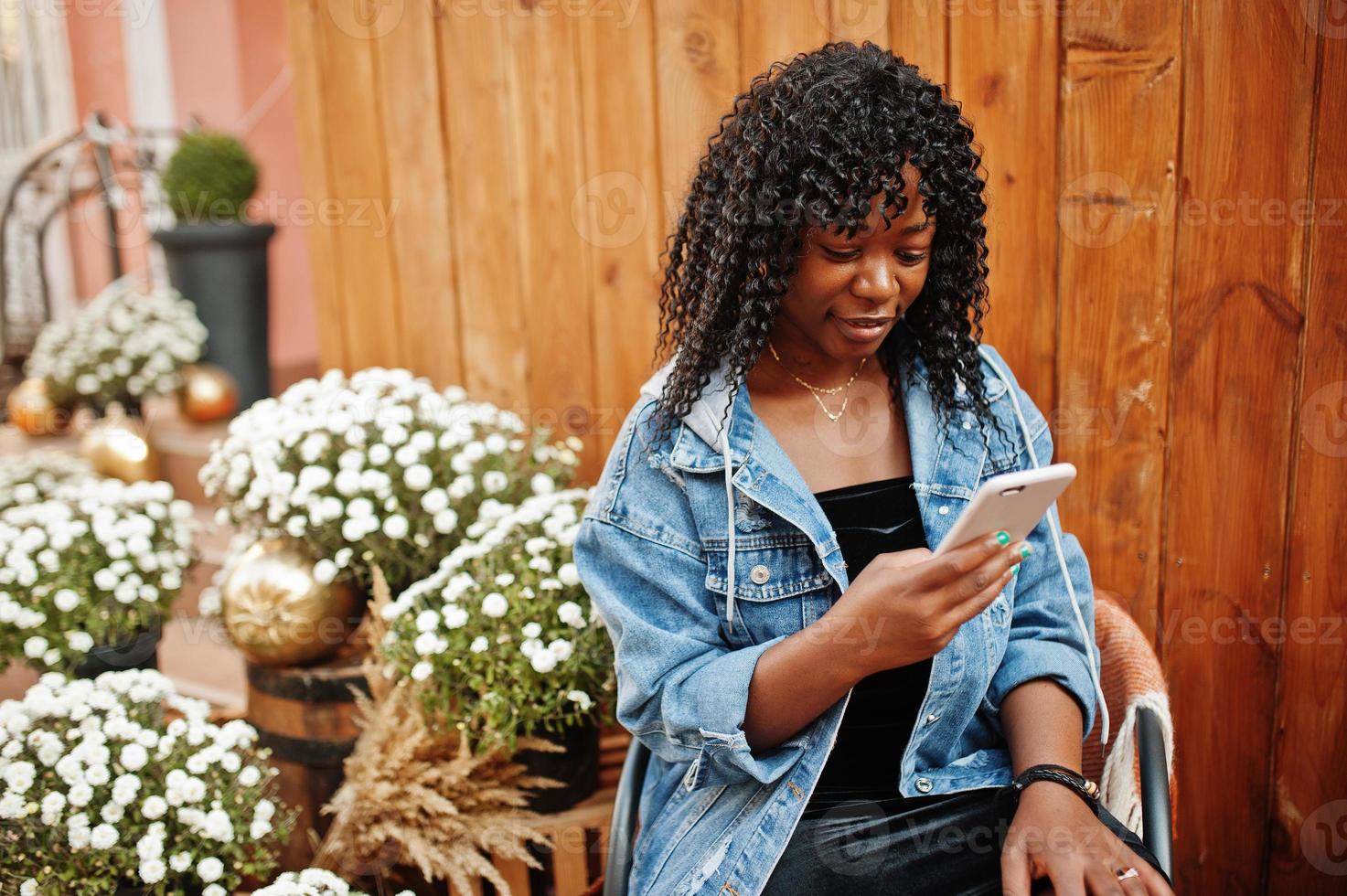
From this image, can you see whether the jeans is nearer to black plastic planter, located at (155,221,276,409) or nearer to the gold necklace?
the gold necklace

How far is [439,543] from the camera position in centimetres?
236

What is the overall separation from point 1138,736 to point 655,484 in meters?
0.77

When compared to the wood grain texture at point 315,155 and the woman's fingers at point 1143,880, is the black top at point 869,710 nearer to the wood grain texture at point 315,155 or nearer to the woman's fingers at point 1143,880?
the woman's fingers at point 1143,880

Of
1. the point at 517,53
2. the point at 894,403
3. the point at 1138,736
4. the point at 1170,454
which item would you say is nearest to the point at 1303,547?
the point at 1170,454

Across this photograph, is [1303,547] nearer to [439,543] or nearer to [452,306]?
[439,543]

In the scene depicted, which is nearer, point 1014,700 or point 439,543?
point 1014,700

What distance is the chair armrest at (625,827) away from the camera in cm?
165

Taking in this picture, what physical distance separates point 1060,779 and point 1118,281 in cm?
89

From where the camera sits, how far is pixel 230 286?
4648 millimetres

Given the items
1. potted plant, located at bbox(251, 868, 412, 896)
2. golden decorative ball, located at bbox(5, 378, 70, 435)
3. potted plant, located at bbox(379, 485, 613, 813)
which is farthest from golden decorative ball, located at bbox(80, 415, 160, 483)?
potted plant, located at bbox(251, 868, 412, 896)

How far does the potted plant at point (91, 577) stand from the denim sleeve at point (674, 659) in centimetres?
143

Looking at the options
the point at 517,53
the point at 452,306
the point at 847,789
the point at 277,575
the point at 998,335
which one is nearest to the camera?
the point at 847,789

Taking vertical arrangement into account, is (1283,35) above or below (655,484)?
above

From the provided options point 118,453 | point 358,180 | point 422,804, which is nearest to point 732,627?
point 422,804
